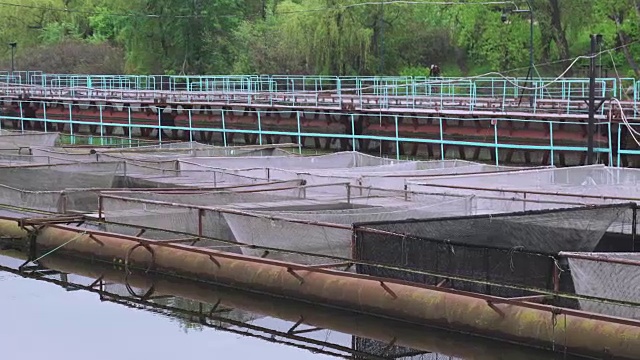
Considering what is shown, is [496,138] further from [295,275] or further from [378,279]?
[378,279]

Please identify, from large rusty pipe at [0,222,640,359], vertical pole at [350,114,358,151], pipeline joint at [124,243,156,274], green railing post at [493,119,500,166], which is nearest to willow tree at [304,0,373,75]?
vertical pole at [350,114,358,151]

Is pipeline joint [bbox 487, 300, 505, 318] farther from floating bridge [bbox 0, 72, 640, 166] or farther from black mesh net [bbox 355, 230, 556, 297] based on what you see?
floating bridge [bbox 0, 72, 640, 166]

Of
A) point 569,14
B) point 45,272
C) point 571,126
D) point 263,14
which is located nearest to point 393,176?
point 45,272

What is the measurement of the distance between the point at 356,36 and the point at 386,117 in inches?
939

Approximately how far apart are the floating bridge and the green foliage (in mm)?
4111

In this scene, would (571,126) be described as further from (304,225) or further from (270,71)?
(270,71)

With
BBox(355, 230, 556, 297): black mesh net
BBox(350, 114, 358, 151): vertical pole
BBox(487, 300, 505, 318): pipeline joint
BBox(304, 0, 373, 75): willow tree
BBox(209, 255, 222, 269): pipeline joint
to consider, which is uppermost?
BBox(304, 0, 373, 75): willow tree

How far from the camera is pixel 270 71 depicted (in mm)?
79000

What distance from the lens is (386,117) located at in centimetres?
4716

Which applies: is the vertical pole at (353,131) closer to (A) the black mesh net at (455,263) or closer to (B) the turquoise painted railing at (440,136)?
(B) the turquoise painted railing at (440,136)

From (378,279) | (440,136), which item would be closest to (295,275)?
(378,279)

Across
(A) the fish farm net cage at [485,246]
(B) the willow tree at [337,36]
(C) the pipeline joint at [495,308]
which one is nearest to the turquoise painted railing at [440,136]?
(B) the willow tree at [337,36]

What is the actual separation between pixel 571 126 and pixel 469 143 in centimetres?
465

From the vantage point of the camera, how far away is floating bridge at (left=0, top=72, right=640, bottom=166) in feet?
128
